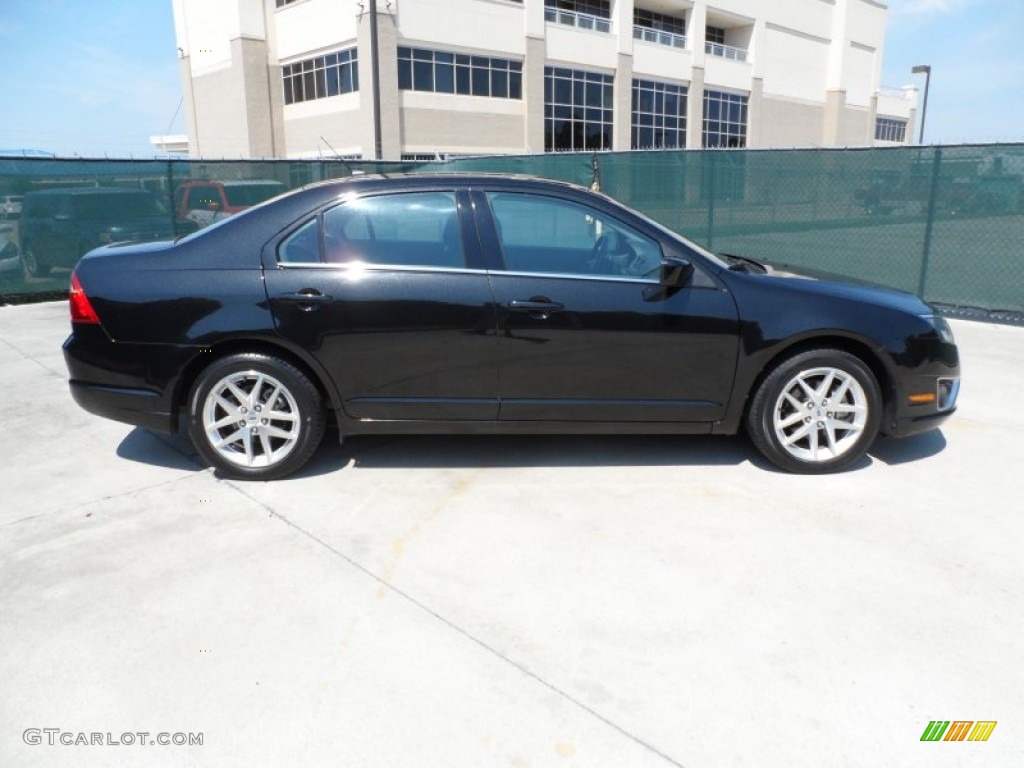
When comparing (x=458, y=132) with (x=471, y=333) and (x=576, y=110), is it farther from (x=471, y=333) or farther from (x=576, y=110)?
(x=471, y=333)

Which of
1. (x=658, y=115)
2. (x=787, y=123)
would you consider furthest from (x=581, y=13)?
(x=787, y=123)

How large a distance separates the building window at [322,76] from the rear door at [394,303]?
3017 centimetres

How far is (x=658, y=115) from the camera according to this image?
41.6 m

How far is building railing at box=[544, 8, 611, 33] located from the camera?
116ft

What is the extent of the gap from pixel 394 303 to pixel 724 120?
46.8 metres

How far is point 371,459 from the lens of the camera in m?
4.63

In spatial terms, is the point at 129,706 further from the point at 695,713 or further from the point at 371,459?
the point at 371,459

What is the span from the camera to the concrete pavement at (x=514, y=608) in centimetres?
238

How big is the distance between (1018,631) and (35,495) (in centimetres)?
467

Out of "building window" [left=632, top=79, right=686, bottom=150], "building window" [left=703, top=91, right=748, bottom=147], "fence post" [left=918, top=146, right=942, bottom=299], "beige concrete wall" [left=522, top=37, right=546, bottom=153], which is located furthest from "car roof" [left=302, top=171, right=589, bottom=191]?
"building window" [left=703, top=91, right=748, bottom=147]

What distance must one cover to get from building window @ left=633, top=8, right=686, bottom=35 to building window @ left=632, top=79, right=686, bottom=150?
11.7ft

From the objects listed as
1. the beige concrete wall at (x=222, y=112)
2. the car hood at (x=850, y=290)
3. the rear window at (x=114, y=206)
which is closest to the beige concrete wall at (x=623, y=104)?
the beige concrete wall at (x=222, y=112)

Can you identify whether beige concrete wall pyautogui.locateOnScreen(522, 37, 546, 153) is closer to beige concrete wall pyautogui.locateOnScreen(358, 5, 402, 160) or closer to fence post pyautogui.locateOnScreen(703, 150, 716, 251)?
beige concrete wall pyautogui.locateOnScreen(358, 5, 402, 160)

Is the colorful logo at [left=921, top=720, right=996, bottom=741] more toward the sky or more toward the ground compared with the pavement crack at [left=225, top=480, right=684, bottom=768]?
more toward the ground
